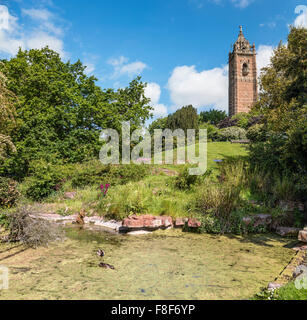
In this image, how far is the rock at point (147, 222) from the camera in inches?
250

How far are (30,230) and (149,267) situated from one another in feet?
9.18

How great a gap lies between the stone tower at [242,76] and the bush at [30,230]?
2221 inches

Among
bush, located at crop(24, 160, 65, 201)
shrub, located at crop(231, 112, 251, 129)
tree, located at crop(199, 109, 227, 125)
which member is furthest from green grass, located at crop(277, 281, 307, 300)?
tree, located at crop(199, 109, 227, 125)

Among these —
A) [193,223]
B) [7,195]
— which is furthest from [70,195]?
[193,223]

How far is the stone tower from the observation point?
187 feet

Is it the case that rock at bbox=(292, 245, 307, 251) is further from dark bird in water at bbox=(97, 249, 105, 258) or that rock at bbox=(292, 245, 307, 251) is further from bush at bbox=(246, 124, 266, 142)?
bush at bbox=(246, 124, 266, 142)

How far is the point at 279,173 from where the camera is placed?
8773mm

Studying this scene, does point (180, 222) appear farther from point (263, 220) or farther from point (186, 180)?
point (186, 180)

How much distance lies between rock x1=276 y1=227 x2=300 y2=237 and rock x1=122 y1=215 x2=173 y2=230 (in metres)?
2.77

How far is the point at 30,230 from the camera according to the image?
514cm
